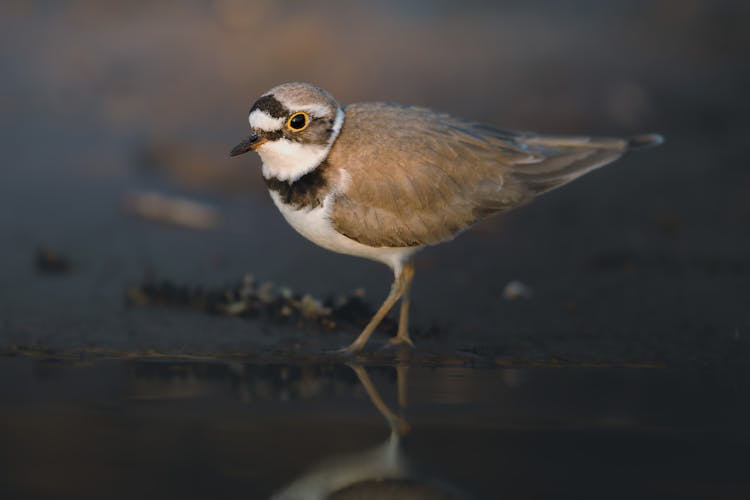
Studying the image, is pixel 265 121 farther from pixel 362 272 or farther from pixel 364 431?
pixel 362 272

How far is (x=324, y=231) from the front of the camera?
562 centimetres

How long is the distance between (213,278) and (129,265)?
2.04ft

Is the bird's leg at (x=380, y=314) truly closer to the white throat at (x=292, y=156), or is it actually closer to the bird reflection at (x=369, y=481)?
the white throat at (x=292, y=156)

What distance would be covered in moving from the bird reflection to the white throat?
1689 mm

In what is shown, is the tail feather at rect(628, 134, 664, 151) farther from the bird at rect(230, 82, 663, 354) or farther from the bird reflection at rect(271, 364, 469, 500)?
the bird reflection at rect(271, 364, 469, 500)

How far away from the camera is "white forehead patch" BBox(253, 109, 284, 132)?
548cm

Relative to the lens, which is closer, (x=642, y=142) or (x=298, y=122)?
(x=298, y=122)

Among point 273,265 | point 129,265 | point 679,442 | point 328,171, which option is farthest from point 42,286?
point 679,442

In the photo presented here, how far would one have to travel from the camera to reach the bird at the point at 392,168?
5543 millimetres

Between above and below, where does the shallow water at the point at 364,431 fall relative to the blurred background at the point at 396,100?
below

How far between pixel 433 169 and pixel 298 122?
2.50 ft

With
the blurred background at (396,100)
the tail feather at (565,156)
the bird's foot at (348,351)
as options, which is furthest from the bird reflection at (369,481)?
the tail feather at (565,156)

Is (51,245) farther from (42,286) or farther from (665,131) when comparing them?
(665,131)

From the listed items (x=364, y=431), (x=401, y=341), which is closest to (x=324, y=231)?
(x=401, y=341)
